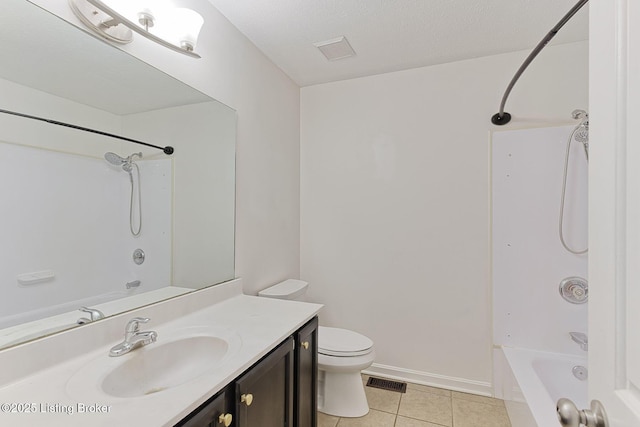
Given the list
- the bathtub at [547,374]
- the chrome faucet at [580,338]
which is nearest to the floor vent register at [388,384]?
the bathtub at [547,374]

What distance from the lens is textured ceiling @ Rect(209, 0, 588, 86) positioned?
1635 mm

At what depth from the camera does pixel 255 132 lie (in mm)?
1999

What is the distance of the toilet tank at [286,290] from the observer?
198 centimetres

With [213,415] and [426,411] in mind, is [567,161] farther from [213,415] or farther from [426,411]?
[213,415]

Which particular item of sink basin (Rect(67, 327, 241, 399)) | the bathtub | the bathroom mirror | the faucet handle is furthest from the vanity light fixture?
the bathtub

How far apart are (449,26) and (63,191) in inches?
84.9

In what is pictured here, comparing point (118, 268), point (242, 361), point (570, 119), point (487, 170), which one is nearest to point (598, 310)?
point (242, 361)

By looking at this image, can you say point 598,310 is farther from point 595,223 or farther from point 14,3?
point 14,3

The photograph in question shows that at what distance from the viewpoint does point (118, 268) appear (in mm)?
1172

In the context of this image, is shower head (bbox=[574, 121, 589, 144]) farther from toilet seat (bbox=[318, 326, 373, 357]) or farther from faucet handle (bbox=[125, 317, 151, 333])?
faucet handle (bbox=[125, 317, 151, 333])

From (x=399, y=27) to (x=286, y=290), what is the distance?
189 cm

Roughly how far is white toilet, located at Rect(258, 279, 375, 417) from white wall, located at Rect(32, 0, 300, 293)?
0.36 metres

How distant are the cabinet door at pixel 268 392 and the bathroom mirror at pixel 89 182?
581mm

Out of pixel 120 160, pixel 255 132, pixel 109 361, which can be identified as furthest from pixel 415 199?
pixel 109 361
